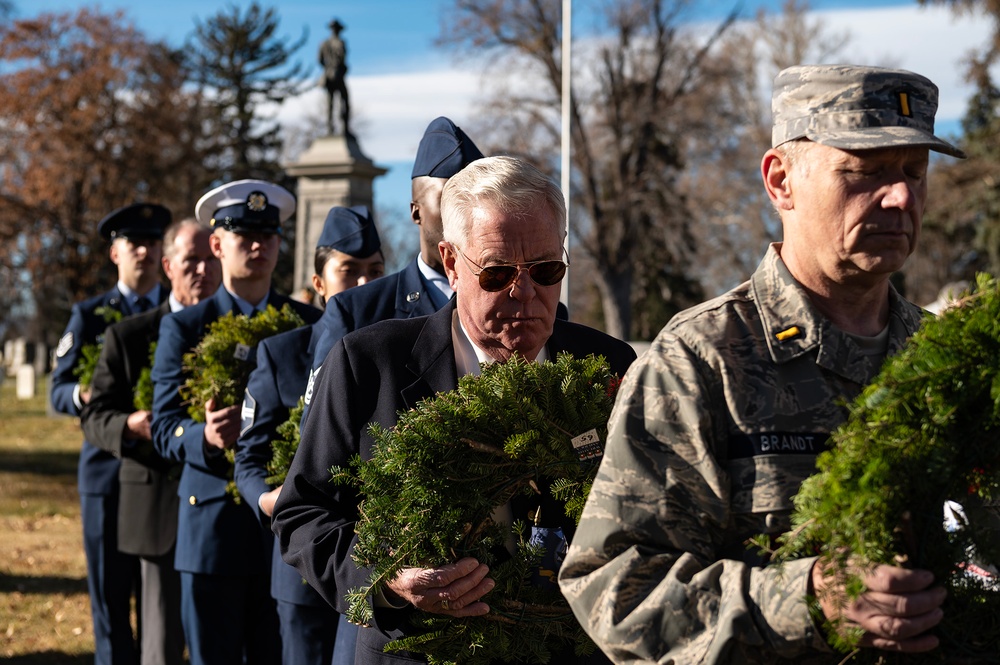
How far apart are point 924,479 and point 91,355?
21.5 feet

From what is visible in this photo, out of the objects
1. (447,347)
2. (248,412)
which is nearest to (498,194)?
(447,347)

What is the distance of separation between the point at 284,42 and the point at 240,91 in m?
3.60

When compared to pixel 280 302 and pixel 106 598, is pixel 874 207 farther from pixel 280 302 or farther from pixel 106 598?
pixel 106 598

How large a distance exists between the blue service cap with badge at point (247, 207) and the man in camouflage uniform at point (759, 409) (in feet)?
13.2

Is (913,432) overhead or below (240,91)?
below

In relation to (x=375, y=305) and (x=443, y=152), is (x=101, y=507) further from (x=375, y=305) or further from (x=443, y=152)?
(x=443, y=152)

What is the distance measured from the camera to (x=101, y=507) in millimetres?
7480

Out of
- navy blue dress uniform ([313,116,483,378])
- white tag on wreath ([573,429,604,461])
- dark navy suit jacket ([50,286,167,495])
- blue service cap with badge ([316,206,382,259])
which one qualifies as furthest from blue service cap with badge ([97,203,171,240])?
white tag on wreath ([573,429,604,461])

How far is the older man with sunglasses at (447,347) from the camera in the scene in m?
3.30

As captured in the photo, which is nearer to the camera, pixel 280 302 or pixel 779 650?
pixel 779 650

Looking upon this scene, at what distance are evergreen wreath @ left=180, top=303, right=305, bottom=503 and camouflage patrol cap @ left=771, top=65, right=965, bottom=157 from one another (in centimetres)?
357

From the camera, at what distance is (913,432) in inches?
83.4

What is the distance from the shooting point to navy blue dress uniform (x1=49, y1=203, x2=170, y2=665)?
7.23 metres

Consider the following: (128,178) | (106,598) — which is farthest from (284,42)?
(106,598)
